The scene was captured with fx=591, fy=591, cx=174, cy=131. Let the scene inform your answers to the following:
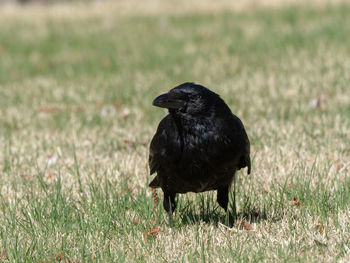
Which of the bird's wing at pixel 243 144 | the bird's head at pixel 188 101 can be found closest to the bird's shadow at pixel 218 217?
the bird's wing at pixel 243 144

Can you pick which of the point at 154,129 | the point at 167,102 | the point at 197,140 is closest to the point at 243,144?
the point at 197,140

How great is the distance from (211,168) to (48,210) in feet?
4.57

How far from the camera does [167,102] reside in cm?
346

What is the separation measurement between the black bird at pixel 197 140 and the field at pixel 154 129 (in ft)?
1.25

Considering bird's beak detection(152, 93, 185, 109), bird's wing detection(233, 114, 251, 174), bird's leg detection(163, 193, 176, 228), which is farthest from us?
bird's leg detection(163, 193, 176, 228)

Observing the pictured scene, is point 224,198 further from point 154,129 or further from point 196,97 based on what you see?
point 154,129

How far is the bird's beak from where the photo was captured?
3.44 meters

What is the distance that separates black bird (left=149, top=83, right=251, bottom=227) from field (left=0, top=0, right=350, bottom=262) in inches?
15.0

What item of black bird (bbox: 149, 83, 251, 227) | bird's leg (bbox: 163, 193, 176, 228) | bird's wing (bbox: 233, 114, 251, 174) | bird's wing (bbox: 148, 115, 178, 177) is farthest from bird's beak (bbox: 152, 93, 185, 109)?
bird's leg (bbox: 163, 193, 176, 228)

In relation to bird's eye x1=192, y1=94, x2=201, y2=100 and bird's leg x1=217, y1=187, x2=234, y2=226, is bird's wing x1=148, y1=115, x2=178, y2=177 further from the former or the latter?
bird's leg x1=217, y1=187, x2=234, y2=226

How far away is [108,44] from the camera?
13.7 metres

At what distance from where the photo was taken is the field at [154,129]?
354cm

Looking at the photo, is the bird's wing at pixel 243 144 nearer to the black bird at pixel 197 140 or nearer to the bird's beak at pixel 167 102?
the black bird at pixel 197 140

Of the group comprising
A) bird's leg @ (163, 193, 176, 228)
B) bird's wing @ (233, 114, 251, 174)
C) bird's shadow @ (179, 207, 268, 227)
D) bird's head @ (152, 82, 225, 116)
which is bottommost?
bird's shadow @ (179, 207, 268, 227)
